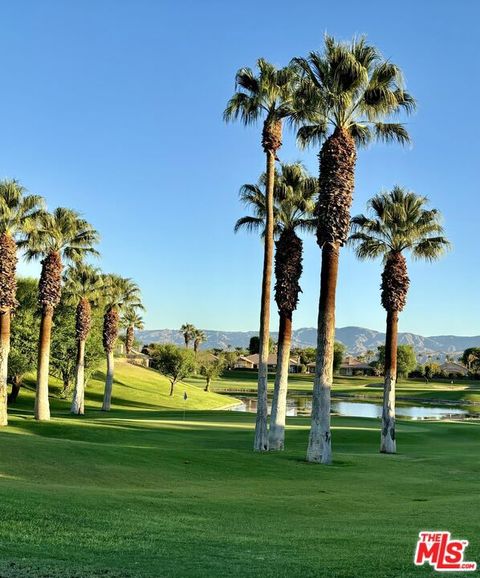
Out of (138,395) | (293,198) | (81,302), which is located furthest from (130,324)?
(293,198)

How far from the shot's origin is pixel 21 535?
9.70m

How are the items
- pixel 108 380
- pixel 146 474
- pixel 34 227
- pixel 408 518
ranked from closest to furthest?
pixel 408 518 → pixel 146 474 → pixel 34 227 → pixel 108 380

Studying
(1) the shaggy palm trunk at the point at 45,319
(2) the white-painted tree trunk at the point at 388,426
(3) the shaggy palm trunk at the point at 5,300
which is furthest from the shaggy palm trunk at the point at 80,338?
(2) the white-painted tree trunk at the point at 388,426

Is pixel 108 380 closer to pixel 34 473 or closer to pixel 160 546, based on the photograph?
pixel 34 473

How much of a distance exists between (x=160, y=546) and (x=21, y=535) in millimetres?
2088

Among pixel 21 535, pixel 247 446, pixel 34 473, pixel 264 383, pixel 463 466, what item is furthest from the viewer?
pixel 247 446

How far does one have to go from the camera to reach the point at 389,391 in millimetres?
31906

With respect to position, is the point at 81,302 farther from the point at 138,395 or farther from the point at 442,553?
Answer: the point at 442,553

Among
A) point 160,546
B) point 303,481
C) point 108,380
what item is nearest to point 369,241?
point 303,481

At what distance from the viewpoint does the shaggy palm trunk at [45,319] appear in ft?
127

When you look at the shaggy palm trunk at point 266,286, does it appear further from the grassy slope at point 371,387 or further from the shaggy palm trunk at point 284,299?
the grassy slope at point 371,387

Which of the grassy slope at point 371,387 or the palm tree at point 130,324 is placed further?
the grassy slope at point 371,387

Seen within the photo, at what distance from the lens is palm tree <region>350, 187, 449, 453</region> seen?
105 ft

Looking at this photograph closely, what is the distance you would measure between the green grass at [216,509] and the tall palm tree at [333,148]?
2.83 meters
